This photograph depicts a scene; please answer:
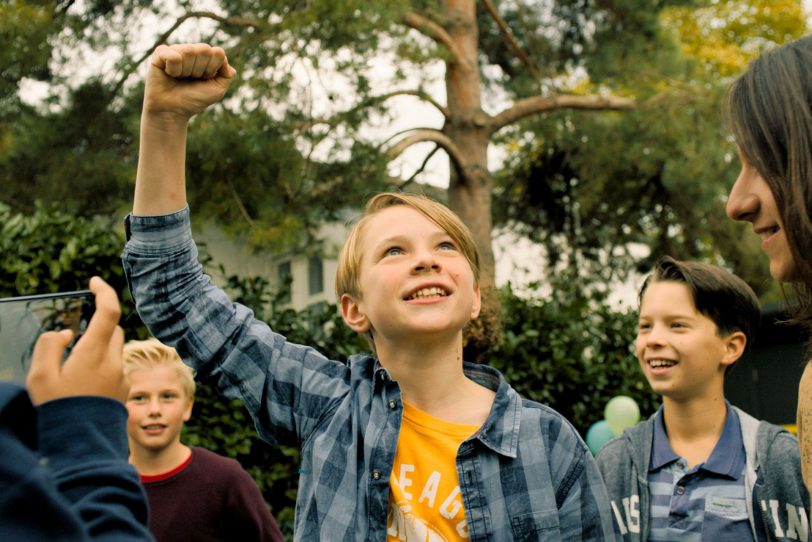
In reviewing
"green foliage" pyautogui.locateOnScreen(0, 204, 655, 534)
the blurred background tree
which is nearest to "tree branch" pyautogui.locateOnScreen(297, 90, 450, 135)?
the blurred background tree

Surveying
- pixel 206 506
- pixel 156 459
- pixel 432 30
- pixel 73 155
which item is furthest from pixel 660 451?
pixel 432 30

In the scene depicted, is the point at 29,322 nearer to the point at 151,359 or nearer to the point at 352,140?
the point at 151,359

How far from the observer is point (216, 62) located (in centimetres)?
180

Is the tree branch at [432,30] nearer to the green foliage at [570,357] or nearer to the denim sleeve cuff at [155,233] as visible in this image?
the green foliage at [570,357]

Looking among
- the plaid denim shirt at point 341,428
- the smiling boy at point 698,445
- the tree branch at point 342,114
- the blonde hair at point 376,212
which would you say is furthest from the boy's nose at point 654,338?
the tree branch at point 342,114

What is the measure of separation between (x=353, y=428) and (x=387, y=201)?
70 centimetres

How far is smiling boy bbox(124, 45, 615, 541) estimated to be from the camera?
1883 mm

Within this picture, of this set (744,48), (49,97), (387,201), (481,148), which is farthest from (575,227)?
(387,201)

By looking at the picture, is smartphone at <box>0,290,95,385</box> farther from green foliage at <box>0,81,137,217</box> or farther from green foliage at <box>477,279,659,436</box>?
green foliage at <box>0,81,137,217</box>

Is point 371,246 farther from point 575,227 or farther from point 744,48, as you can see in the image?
point 744,48

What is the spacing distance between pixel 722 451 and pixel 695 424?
18cm

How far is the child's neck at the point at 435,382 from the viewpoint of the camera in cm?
212

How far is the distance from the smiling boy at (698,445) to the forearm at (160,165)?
5.52ft

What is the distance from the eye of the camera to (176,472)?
10.8 feet
